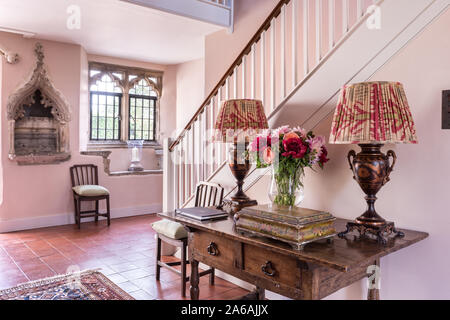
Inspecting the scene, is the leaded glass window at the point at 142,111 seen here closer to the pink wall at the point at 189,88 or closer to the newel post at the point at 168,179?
the pink wall at the point at 189,88

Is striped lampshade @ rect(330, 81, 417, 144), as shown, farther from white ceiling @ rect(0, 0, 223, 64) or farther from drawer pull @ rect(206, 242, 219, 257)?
white ceiling @ rect(0, 0, 223, 64)

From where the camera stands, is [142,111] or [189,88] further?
[142,111]

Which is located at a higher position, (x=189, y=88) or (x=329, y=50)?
(x=189, y=88)

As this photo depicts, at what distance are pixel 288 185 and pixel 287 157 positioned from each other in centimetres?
17

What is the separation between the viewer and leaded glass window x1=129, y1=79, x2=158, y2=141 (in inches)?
274

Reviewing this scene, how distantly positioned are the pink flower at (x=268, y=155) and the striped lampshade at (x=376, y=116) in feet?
1.43

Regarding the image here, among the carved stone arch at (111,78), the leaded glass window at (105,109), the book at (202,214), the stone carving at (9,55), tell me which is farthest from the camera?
the leaded glass window at (105,109)

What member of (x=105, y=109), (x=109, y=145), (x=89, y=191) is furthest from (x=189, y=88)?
(x=89, y=191)

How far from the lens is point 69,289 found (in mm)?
3145

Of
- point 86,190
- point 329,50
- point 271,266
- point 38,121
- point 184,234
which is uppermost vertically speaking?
point 329,50

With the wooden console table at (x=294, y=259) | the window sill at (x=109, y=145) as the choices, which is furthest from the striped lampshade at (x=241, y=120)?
the window sill at (x=109, y=145)

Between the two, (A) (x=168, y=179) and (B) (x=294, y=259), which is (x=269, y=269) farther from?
(A) (x=168, y=179)

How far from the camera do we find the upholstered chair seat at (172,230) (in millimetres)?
3184

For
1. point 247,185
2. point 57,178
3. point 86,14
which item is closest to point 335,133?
point 247,185
